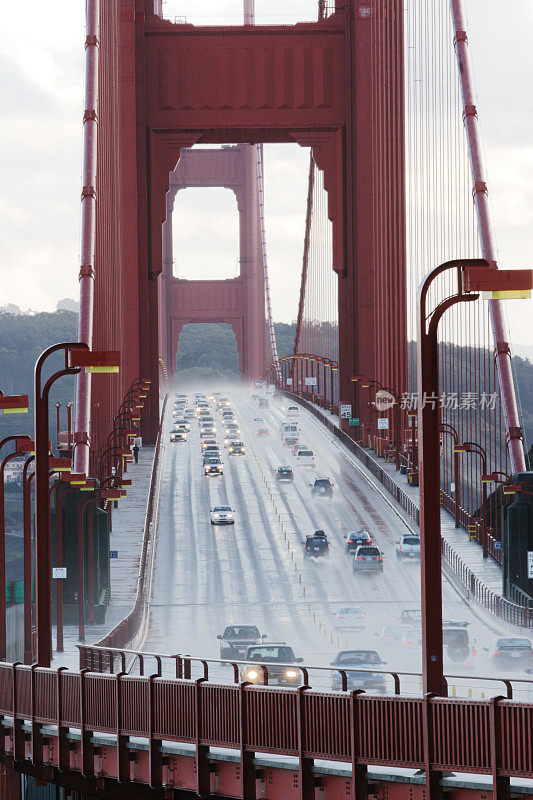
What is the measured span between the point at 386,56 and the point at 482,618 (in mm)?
43474

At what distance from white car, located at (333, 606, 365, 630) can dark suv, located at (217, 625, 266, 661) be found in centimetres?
476

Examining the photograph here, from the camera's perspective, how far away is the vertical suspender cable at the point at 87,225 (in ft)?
184

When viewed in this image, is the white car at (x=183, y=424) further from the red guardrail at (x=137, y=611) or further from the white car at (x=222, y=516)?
the white car at (x=222, y=516)

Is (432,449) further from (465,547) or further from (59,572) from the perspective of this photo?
(465,547)

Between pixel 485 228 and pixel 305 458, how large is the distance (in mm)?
25834

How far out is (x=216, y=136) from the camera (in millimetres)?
77375

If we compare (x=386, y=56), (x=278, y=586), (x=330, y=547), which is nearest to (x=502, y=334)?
(x=330, y=547)

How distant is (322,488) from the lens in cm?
7369

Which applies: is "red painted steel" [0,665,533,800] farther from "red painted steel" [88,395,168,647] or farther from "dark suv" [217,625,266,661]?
"dark suv" [217,625,266,661]

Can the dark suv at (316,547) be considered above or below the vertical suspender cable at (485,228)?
below

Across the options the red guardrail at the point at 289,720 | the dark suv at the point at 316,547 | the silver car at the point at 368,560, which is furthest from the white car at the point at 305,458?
the red guardrail at the point at 289,720

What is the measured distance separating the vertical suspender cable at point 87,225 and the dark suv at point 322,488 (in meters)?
18.3

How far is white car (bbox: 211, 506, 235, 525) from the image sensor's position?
66.4 metres

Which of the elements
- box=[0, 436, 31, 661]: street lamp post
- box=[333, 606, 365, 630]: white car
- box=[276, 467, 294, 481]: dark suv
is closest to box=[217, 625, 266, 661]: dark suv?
box=[333, 606, 365, 630]: white car
